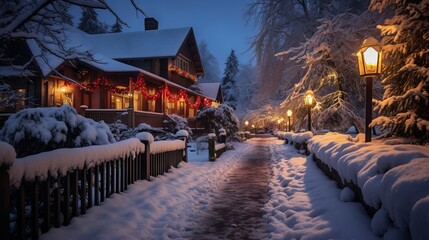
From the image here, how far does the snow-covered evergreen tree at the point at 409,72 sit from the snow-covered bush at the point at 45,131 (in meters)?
6.36

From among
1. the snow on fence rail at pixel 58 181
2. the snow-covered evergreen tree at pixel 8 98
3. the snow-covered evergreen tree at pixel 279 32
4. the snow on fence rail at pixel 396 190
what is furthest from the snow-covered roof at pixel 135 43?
the snow on fence rail at pixel 396 190

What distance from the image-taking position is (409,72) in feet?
23.1

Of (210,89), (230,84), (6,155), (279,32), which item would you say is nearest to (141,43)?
(279,32)

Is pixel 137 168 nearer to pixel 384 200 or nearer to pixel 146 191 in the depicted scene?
pixel 146 191

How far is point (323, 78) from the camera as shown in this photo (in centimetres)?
1695

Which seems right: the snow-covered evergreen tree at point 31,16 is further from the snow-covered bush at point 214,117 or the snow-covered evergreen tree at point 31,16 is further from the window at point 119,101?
the window at point 119,101

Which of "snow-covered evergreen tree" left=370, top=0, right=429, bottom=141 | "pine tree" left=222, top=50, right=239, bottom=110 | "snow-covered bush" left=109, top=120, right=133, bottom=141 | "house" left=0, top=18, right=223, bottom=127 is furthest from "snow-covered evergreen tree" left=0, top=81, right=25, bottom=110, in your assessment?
"pine tree" left=222, top=50, right=239, bottom=110

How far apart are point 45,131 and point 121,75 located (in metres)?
15.5

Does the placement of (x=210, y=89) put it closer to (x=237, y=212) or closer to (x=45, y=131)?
(x=237, y=212)

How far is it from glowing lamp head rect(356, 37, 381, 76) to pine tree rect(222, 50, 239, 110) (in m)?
55.8

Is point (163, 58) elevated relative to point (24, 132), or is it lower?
elevated

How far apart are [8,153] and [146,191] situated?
3.88 m

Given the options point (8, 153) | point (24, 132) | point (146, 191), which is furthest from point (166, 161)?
point (8, 153)

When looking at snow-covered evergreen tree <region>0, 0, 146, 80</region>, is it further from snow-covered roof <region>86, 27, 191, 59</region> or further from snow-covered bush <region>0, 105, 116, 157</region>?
snow-covered roof <region>86, 27, 191, 59</region>
